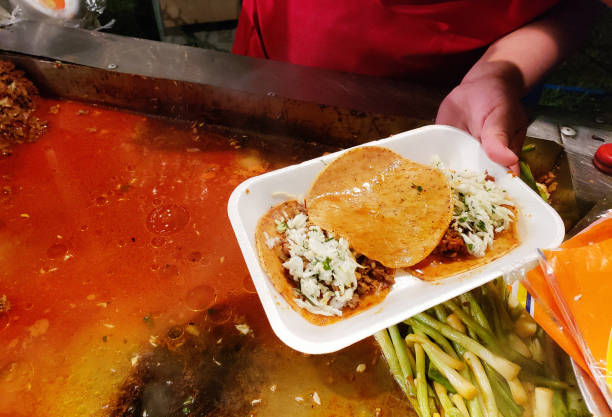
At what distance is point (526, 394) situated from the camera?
1.23 m

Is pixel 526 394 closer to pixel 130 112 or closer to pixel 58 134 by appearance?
pixel 130 112

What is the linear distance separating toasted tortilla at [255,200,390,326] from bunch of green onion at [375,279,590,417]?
165mm

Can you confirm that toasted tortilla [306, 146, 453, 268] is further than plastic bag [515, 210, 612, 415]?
Yes

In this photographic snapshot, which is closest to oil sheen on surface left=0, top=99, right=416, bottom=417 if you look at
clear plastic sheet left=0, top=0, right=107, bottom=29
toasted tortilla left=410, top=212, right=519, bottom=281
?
toasted tortilla left=410, top=212, right=519, bottom=281

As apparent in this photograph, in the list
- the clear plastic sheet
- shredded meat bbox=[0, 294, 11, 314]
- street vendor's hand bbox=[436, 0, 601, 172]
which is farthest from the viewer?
the clear plastic sheet

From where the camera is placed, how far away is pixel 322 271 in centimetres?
148

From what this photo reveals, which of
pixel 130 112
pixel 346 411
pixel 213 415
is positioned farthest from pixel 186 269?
pixel 130 112

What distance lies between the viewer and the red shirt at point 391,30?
7.14ft

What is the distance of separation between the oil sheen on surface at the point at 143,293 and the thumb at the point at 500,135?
978 millimetres

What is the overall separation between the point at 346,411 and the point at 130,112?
222 cm

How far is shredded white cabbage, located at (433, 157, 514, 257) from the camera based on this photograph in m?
1.63

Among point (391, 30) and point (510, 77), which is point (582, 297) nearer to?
Answer: point (510, 77)

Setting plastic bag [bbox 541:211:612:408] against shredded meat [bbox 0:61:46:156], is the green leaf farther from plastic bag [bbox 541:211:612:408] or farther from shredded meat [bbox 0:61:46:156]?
shredded meat [bbox 0:61:46:156]

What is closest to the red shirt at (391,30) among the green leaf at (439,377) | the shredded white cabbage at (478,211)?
the shredded white cabbage at (478,211)
